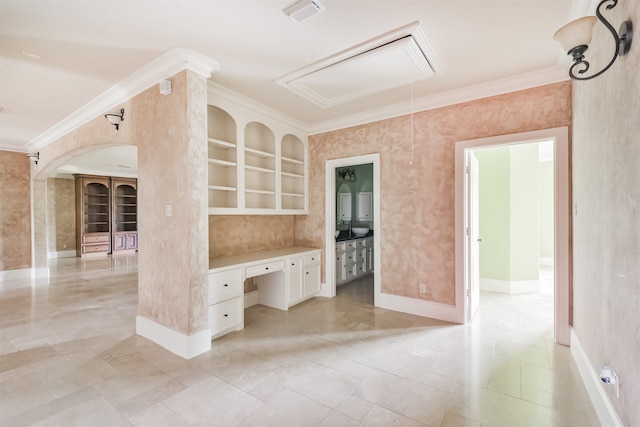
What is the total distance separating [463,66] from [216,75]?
8.23ft

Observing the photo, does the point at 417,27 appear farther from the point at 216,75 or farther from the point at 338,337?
the point at 338,337

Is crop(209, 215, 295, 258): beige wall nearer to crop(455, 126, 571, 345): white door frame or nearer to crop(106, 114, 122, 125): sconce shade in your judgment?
crop(106, 114, 122, 125): sconce shade

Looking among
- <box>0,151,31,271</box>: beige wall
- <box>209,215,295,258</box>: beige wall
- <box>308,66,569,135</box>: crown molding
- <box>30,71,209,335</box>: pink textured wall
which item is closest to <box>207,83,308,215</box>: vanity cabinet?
<box>209,215,295,258</box>: beige wall

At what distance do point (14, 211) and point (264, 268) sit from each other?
6162 mm

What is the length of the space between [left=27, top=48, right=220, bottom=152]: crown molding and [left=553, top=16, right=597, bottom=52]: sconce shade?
264cm

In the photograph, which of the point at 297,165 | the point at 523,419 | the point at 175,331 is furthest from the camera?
the point at 297,165

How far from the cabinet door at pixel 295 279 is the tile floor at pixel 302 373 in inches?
13.1

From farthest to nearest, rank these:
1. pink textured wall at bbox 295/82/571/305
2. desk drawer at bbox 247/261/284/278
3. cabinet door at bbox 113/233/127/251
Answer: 1. cabinet door at bbox 113/233/127/251
2. desk drawer at bbox 247/261/284/278
3. pink textured wall at bbox 295/82/571/305

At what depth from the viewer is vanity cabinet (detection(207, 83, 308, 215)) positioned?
3.45m

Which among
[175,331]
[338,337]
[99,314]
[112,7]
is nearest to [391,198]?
[338,337]

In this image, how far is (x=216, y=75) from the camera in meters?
2.95

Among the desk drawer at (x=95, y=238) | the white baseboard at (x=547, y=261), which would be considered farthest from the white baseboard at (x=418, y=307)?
the desk drawer at (x=95, y=238)

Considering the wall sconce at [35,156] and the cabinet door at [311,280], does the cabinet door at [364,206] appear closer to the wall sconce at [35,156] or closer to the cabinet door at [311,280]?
the cabinet door at [311,280]

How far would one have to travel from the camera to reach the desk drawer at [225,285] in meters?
2.89
